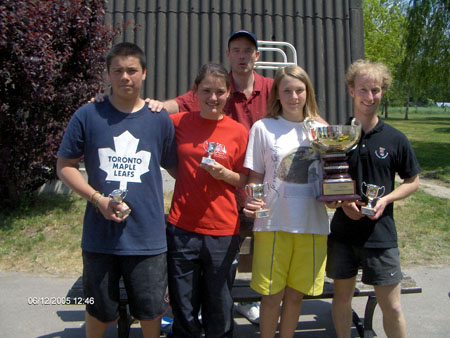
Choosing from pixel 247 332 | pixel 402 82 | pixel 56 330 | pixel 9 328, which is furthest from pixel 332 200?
pixel 402 82

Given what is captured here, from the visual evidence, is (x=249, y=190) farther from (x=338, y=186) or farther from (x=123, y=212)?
(x=123, y=212)

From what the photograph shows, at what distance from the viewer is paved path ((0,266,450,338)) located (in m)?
3.61

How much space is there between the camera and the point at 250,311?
3920 mm

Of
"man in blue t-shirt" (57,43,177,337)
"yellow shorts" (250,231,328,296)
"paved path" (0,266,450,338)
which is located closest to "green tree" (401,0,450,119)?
"paved path" (0,266,450,338)

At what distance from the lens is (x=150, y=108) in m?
2.74

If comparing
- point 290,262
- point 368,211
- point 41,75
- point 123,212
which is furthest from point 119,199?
point 41,75

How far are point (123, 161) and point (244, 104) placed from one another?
1082 mm

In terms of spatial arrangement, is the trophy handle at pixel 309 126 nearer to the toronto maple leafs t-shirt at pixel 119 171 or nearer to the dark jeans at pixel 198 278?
the dark jeans at pixel 198 278

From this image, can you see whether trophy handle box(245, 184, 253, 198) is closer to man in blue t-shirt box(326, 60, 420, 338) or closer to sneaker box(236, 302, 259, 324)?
man in blue t-shirt box(326, 60, 420, 338)

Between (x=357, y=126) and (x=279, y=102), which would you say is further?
(x=279, y=102)

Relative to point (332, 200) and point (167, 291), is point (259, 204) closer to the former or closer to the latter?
point (332, 200)

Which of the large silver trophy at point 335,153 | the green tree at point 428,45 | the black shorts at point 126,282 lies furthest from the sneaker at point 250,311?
the green tree at point 428,45

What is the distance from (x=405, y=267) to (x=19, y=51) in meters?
5.10

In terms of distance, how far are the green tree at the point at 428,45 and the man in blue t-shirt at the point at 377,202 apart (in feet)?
40.9
